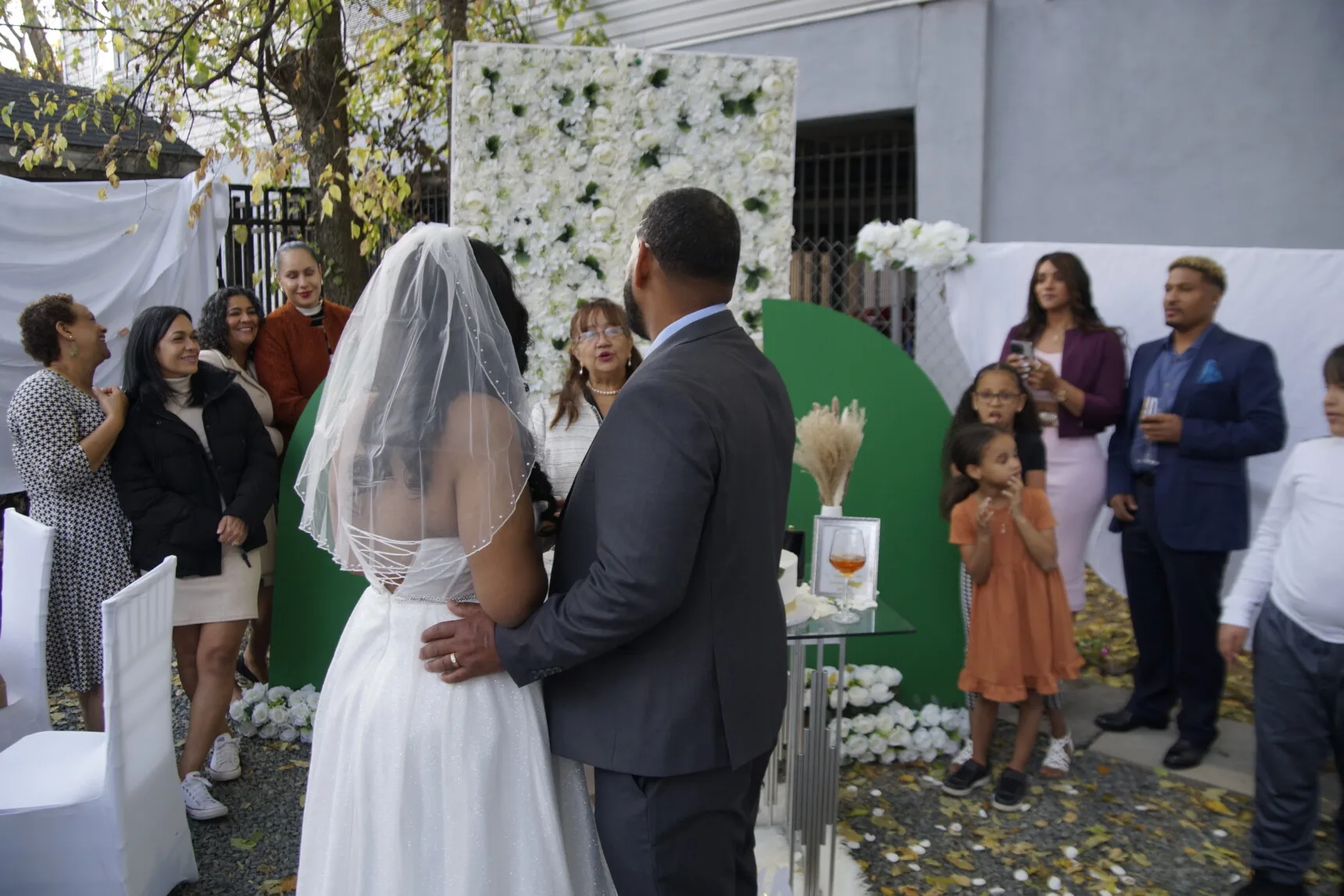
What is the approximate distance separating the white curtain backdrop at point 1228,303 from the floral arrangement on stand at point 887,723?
1.90m

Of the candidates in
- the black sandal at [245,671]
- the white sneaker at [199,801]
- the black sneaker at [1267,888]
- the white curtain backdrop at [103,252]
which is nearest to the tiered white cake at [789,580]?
the black sneaker at [1267,888]

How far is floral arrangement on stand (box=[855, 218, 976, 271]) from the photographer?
495 centimetres

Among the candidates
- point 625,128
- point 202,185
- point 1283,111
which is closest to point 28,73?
point 202,185

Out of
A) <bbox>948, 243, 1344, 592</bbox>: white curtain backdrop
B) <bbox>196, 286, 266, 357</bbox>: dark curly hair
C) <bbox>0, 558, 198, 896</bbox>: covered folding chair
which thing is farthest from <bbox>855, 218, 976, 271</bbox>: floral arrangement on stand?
<bbox>0, 558, 198, 896</bbox>: covered folding chair

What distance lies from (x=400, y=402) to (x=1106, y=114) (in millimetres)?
6086

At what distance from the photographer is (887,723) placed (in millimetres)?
4152

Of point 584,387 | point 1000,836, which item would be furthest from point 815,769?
point 584,387

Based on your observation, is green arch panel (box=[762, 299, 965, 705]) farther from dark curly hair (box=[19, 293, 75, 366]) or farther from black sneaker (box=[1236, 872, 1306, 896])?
dark curly hair (box=[19, 293, 75, 366])

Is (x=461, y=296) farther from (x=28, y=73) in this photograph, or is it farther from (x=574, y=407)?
(x=28, y=73)

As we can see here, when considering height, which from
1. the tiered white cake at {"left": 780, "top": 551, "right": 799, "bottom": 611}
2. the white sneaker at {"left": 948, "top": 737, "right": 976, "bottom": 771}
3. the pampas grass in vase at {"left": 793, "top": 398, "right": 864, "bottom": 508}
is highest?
the pampas grass in vase at {"left": 793, "top": 398, "right": 864, "bottom": 508}

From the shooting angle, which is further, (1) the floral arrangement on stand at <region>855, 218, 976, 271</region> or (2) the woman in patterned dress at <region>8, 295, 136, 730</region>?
(1) the floral arrangement on stand at <region>855, 218, 976, 271</region>

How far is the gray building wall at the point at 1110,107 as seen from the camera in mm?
5969

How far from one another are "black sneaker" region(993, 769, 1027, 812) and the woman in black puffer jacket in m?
2.79

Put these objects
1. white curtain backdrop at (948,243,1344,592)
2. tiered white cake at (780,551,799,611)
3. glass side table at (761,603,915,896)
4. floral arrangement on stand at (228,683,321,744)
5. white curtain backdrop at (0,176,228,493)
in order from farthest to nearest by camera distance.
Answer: white curtain backdrop at (0,176,228,493) → white curtain backdrop at (948,243,1344,592) → floral arrangement on stand at (228,683,321,744) → glass side table at (761,603,915,896) → tiered white cake at (780,551,799,611)
